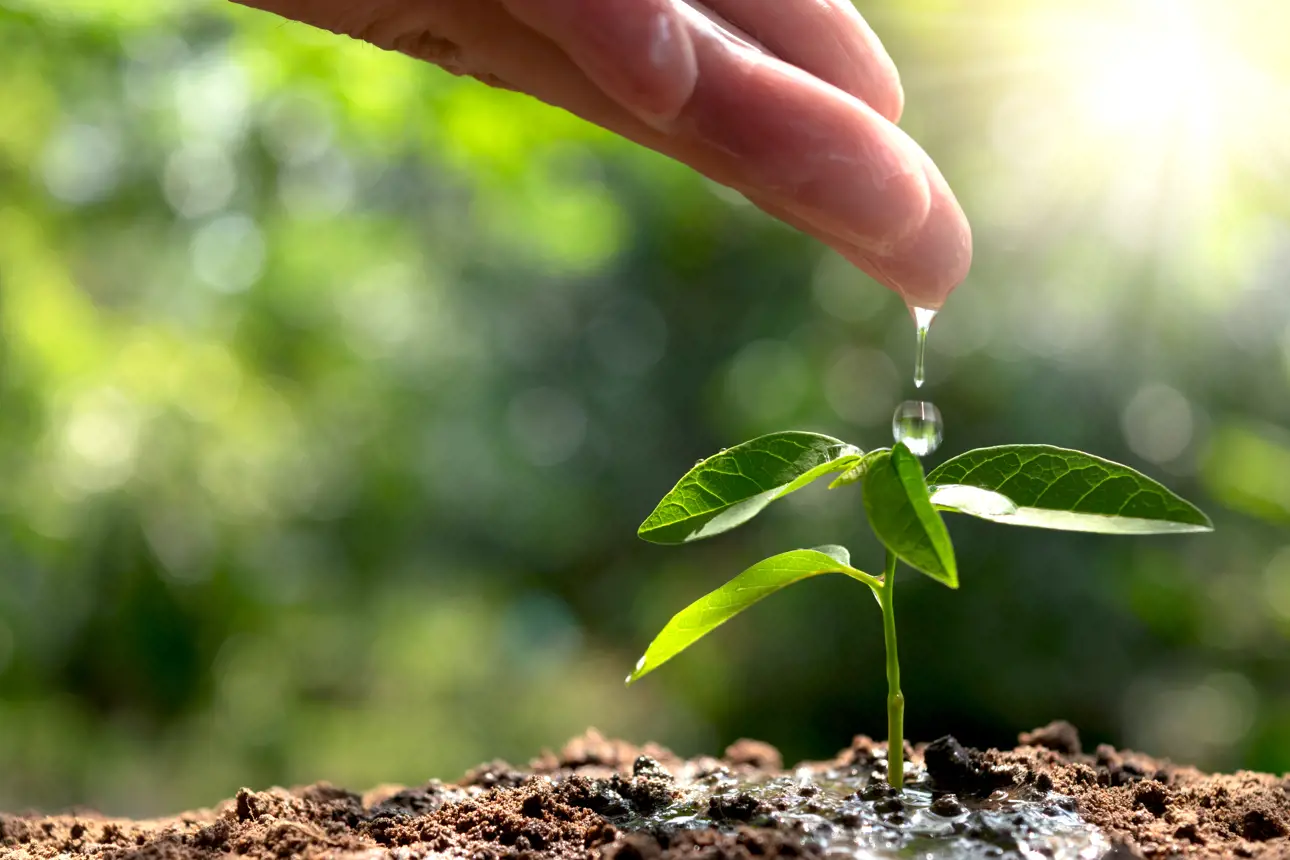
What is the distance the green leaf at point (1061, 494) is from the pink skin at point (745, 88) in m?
0.21

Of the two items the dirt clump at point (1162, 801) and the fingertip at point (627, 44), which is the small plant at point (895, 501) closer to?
the dirt clump at point (1162, 801)

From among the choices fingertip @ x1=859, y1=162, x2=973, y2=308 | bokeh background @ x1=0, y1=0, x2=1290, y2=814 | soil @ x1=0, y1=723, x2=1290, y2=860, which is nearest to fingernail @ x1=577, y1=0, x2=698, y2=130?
fingertip @ x1=859, y1=162, x2=973, y2=308

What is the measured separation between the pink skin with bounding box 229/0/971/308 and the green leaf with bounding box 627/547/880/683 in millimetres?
286

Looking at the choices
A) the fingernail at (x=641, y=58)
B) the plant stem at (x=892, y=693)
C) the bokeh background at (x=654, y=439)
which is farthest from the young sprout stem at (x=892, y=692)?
the bokeh background at (x=654, y=439)

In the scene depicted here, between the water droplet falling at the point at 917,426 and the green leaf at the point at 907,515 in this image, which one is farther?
the water droplet falling at the point at 917,426

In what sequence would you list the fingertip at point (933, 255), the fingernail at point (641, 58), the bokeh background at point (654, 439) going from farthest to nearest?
the bokeh background at point (654, 439), the fingertip at point (933, 255), the fingernail at point (641, 58)

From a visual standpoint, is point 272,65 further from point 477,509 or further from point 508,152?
point 477,509

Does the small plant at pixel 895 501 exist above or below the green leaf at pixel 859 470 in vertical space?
below

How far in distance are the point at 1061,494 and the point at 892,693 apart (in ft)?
0.71

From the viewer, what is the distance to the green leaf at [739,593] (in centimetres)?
80

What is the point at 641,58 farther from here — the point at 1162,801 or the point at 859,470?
the point at 1162,801

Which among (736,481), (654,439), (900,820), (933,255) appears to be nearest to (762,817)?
(900,820)

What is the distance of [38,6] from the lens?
2139mm

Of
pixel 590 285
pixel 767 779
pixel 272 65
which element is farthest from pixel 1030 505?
pixel 590 285
